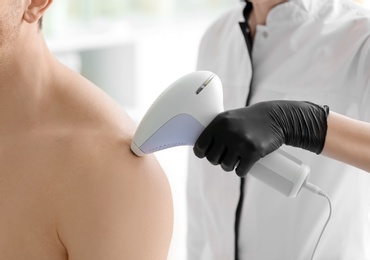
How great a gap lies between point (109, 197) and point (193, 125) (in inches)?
7.5

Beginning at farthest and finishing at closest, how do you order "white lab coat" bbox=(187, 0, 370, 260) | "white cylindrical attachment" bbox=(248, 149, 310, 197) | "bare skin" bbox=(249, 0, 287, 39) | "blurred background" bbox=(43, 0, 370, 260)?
"blurred background" bbox=(43, 0, 370, 260)
"bare skin" bbox=(249, 0, 287, 39)
"white lab coat" bbox=(187, 0, 370, 260)
"white cylindrical attachment" bbox=(248, 149, 310, 197)

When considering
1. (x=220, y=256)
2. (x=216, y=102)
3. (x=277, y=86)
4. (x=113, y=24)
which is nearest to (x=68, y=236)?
(x=216, y=102)

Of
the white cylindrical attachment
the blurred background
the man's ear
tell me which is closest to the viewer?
the white cylindrical attachment

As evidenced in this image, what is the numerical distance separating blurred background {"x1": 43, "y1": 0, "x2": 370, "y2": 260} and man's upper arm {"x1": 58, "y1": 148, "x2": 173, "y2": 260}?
75.5 inches

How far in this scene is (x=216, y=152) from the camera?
3.58 feet

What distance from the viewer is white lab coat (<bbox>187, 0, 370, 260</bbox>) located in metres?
1.40

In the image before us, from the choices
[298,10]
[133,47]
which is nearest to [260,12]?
[298,10]

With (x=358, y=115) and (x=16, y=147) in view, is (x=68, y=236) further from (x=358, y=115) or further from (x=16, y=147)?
(x=358, y=115)

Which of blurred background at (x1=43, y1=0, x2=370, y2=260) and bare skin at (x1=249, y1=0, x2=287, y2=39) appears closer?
bare skin at (x1=249, y1=0, x2=287, y2=39)

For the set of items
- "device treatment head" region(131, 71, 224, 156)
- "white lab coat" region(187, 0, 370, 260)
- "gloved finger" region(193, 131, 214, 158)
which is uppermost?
"device treatment head" region(131, 71, 224, 156)

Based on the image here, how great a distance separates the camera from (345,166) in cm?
140

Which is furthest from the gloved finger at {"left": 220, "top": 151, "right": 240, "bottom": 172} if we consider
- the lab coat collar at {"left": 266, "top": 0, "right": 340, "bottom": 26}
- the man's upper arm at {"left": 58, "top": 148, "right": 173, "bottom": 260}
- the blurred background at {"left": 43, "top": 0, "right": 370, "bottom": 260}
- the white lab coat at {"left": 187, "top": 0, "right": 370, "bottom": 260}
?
the blurred background at {"left": 43, "top": 0, "right": 370, "bottom": 260}

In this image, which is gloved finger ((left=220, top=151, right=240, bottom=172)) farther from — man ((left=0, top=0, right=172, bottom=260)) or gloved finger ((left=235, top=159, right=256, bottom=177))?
man ((left=0, top=0, right=172, bottom=260))

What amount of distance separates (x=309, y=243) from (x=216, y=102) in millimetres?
480
